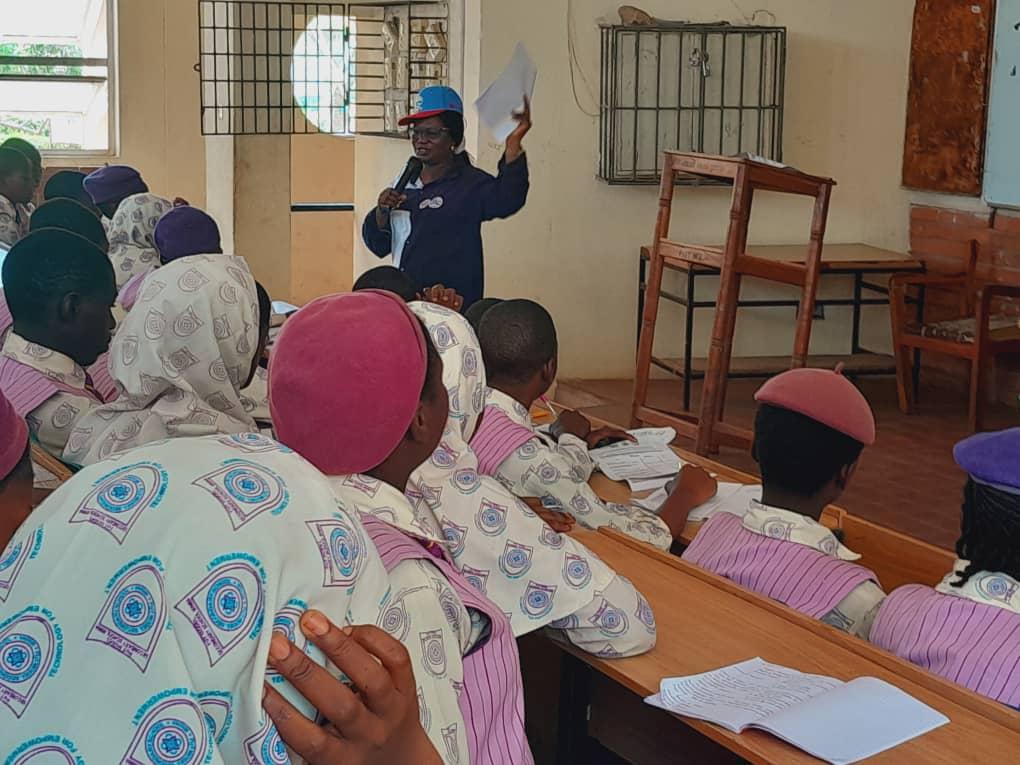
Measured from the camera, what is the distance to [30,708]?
86cm

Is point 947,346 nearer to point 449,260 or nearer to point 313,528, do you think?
point 449,260

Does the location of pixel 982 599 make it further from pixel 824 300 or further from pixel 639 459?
pixel 824 300

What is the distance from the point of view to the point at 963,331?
5637 mm

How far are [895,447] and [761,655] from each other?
3.72 meters

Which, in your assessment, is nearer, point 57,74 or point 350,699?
point 350,699

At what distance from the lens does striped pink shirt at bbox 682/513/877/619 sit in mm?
2207

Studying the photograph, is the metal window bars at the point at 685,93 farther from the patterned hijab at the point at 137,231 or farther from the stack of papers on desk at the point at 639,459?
the stack of papers on desk at the point at 639,459

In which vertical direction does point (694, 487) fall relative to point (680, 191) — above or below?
below

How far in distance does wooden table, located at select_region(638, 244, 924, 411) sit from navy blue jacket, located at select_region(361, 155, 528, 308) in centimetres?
154

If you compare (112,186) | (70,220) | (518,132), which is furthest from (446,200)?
(112,186)

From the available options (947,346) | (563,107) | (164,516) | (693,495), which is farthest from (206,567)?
(563,107)

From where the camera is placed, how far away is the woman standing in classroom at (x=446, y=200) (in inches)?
176

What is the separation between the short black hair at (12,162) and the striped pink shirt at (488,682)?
16.2ft

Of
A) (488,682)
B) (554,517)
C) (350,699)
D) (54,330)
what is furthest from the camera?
(54,330)
